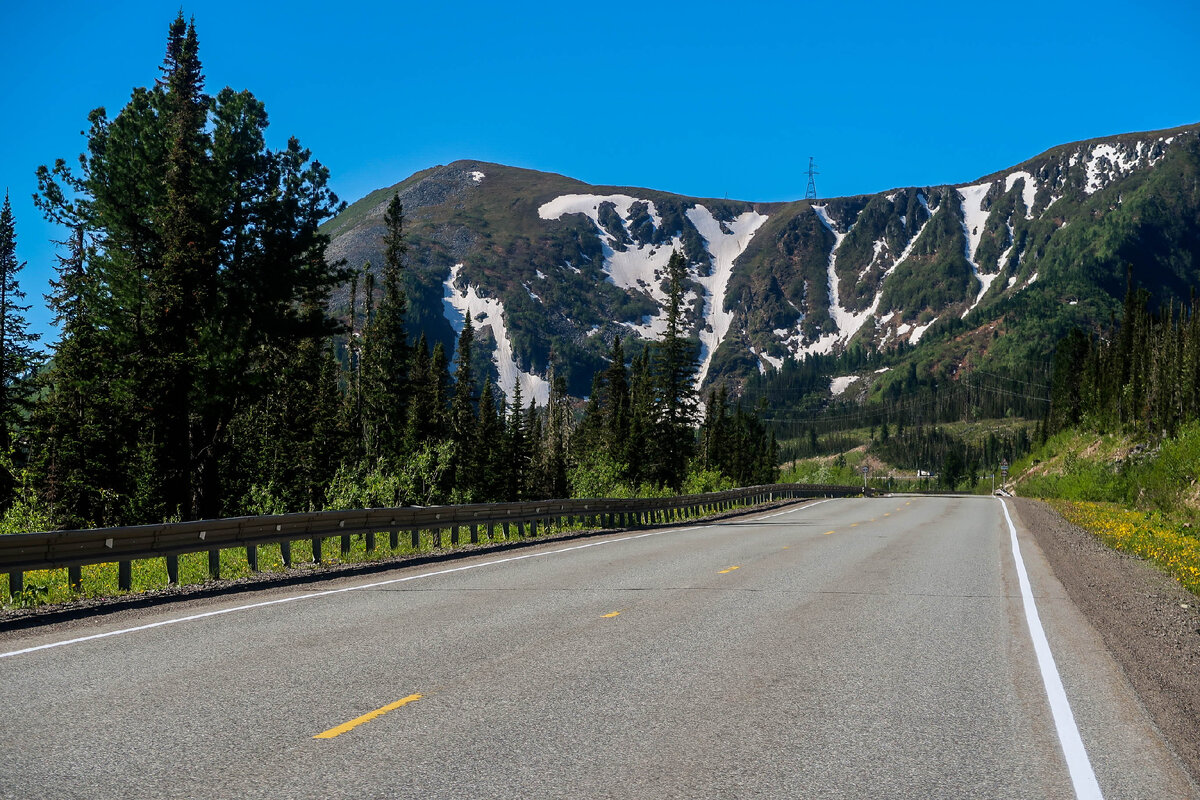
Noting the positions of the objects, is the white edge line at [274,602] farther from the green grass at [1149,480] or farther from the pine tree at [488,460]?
the pine tree at [488,460]

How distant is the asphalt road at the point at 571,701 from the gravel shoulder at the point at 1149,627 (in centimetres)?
19

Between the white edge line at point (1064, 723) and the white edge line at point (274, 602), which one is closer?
the white edge line at point (1064, 723)

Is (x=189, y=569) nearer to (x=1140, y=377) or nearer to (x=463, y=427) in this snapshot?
(x=463, y=427)

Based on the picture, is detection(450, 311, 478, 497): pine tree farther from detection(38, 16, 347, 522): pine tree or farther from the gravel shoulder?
the gravel shoulder

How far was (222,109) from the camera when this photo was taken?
34688 millimetres

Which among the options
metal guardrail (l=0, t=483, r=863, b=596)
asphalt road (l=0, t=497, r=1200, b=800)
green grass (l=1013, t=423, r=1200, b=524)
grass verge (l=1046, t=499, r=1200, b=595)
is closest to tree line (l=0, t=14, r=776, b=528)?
metal guardrail (l=0, t=483, r=863, b=596)

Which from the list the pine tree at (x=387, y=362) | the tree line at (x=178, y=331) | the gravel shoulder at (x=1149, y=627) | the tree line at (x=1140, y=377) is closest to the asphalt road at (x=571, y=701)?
the gravel shoulder at (x=1149, y=627)

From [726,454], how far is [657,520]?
2986 inches

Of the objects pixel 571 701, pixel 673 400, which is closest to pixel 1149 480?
pixel 673 400

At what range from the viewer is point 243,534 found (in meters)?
15.5

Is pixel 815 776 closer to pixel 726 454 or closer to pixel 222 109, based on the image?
pixel 222 109

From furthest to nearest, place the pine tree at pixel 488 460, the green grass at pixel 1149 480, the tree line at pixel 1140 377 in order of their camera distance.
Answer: the tree line at pixel 1140 377, the pine tree at pixel 488 460, the green grass at pixel 1149 480

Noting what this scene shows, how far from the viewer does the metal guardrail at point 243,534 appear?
39.8ft

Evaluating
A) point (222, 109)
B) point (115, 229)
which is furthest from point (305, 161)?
point (115, 229)
